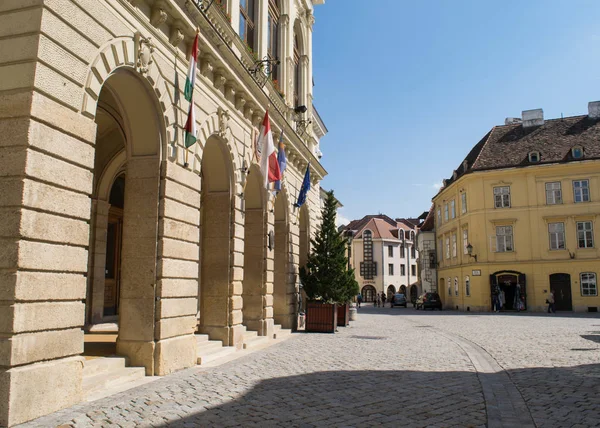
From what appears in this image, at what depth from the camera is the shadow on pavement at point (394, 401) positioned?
233 inches

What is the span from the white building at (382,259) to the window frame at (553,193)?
3821cm

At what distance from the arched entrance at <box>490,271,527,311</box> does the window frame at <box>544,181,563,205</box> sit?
534 centimetres

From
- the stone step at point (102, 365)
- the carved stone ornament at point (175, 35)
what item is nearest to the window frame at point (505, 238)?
the carved stone ornament at point (175, 35)

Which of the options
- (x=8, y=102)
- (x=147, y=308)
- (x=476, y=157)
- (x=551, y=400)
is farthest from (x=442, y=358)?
(x=476, y=157)

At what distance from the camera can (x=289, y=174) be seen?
1827 centimetres

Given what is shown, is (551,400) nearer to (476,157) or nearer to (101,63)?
(101,63)

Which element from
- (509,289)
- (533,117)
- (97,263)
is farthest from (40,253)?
(533,117)

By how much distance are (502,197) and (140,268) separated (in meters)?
32.6

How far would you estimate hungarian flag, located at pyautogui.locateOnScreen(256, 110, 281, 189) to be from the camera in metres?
13.7

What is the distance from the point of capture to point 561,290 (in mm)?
34281

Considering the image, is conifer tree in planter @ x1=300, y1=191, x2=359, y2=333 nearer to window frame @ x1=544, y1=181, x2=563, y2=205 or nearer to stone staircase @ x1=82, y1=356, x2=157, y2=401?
stone staircase @ x1=82, y1=356, x2=157, y2=401

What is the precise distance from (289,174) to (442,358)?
909cm

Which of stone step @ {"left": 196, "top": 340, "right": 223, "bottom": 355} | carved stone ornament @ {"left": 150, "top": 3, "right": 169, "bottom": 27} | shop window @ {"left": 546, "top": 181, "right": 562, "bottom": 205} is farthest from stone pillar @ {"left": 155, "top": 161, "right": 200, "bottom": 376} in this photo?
shop window @ {"left": 546, "top": 181, "right": 562, "bottom": 205}

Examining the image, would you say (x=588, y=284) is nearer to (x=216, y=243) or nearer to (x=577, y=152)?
(x=577, y=152)
